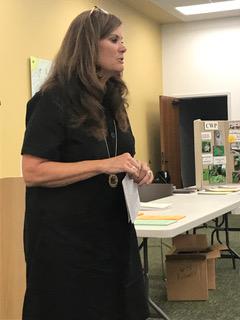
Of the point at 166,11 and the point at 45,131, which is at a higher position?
the point at 166,11

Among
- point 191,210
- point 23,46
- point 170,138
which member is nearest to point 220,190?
point 191,210

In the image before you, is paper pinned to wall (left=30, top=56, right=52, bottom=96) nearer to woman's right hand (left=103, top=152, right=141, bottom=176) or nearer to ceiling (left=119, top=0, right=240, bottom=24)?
ceiling (left=119, top=0, right=240, bottom=24)

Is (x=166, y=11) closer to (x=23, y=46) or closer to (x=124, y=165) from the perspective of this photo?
(x=23, y=46)

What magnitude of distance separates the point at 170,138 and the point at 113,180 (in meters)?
6.56

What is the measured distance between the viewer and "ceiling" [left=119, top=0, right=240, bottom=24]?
6797mm

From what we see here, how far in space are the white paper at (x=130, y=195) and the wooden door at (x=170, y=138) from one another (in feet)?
20.3

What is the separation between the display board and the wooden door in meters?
2.79

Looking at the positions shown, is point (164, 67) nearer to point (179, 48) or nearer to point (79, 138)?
point (179, 48)

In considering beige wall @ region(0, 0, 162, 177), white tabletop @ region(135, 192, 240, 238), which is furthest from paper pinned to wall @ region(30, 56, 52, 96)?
white tabletop @ region(135, 192, 240, 238)

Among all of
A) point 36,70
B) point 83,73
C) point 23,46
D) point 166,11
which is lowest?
point 83,73

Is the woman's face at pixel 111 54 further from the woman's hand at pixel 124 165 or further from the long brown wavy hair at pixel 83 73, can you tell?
the woman's hand at pixel 124 165

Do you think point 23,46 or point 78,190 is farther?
point 23,46

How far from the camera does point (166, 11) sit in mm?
7316

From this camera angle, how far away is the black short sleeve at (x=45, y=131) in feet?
4.11
